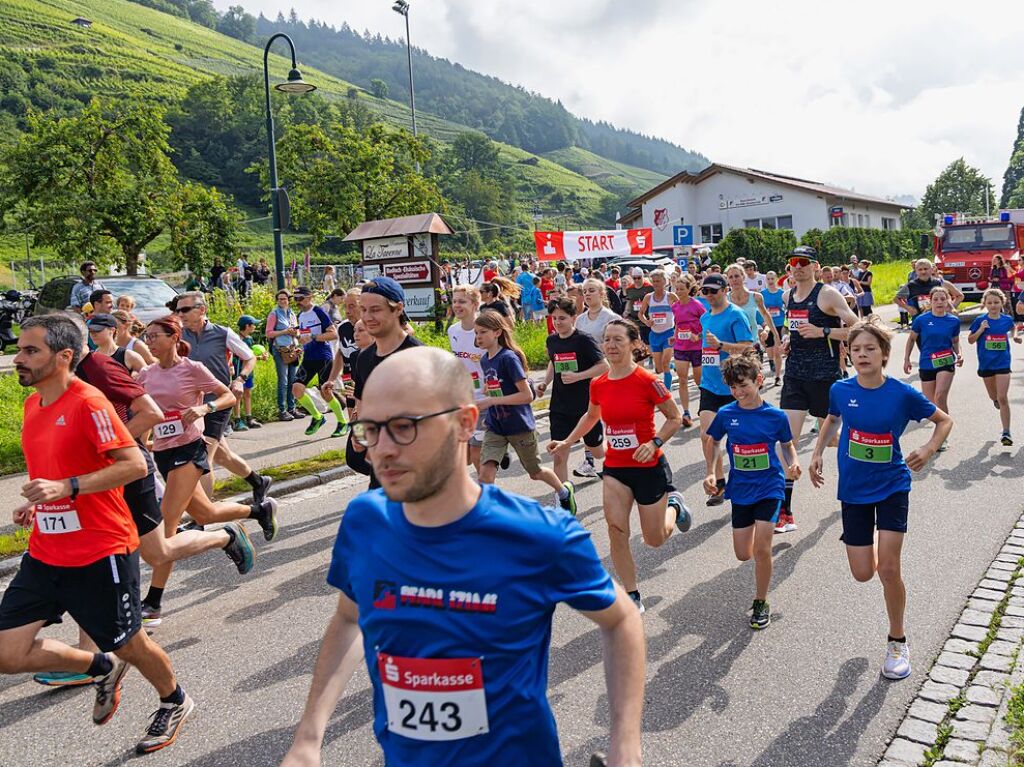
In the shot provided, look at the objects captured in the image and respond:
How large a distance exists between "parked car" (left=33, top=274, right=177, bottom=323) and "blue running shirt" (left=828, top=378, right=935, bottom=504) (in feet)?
47.2

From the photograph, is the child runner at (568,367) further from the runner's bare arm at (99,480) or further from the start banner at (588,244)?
the start banner at (588,244)

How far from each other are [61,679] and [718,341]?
19.8 feet

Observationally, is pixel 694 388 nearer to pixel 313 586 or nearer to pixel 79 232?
pixel 313 586

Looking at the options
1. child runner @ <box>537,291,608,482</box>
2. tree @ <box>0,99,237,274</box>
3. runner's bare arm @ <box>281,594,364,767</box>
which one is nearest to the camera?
runner's bare arm @ <box>281,594,364,767</box>

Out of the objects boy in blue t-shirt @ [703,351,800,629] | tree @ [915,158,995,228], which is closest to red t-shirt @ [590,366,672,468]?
boy in blue t-shirt @ [703,351,800,629]

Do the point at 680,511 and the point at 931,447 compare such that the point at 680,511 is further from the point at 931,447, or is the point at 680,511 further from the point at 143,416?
the point at 143,416

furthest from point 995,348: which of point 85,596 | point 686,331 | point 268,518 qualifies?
point 85,596

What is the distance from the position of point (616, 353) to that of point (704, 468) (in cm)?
420

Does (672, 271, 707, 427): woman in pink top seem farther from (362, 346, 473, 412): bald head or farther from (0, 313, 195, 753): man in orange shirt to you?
(362, 346, 473, 412): bald head

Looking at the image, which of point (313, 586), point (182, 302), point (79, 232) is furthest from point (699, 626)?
point (79, 232)

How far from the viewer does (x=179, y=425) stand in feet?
20.3

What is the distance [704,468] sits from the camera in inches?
375

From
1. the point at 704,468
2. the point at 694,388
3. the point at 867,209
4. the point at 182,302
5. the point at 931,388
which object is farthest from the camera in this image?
the point at 867,209

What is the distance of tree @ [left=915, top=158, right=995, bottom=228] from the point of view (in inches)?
3342
